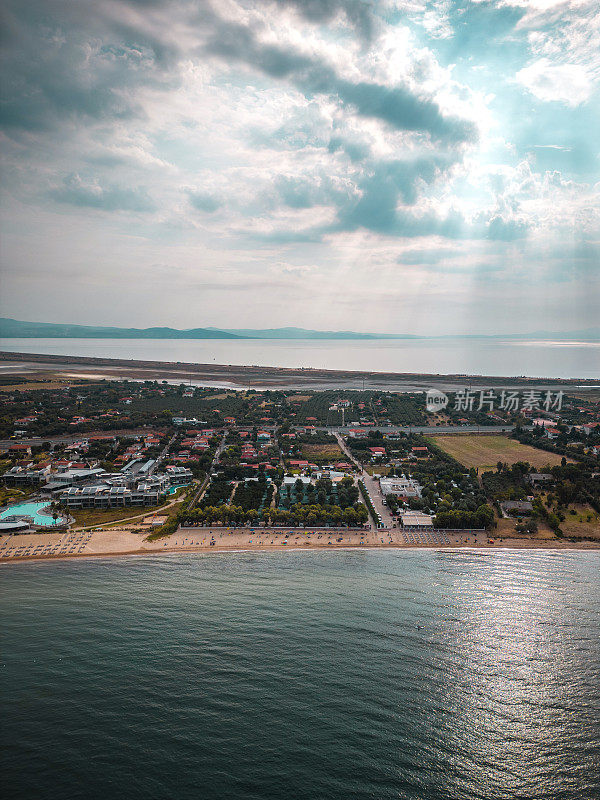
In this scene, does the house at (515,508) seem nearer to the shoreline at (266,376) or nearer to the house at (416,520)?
the house at (416,520)

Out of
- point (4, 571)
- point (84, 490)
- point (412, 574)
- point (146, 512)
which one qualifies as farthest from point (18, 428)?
point (412, 574)

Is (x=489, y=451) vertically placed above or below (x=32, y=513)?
above

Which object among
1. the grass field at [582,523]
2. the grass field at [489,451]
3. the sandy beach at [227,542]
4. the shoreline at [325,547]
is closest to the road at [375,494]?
the sandy beach at [227,542]

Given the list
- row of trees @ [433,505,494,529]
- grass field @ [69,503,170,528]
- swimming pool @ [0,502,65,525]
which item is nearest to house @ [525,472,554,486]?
row of trees @ [433,505,494,529]

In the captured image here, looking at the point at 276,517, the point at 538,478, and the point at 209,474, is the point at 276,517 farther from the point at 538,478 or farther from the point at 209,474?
the point at 538,478

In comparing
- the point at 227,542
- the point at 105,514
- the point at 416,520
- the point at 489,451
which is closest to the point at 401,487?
the point at 416,520

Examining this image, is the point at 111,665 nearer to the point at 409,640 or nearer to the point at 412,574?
the point at 409,640

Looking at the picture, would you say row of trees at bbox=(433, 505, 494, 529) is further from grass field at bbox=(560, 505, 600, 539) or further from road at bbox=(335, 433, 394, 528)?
grass field at bbox=(560, 505, 600, 539)
